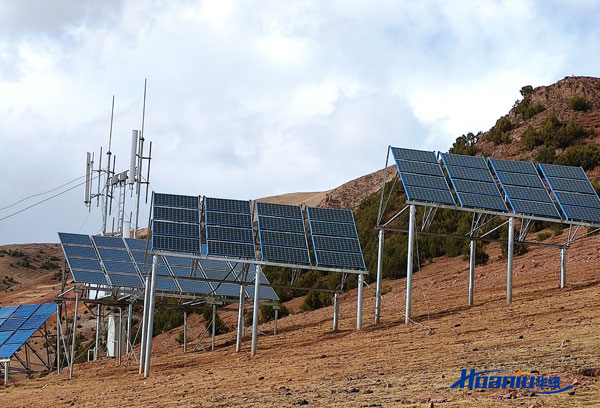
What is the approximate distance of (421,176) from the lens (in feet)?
110

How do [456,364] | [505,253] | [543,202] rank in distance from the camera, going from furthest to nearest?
[505,253] < [543,202] < [456,364]

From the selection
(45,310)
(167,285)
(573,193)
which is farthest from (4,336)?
(573,193)

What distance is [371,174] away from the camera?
99.5 m

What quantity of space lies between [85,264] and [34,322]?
18.5 feet

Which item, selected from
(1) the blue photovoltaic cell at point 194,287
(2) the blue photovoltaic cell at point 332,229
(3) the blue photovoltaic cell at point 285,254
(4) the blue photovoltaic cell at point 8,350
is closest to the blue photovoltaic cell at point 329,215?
(2) the blue photovoltaic cell at point 332,229

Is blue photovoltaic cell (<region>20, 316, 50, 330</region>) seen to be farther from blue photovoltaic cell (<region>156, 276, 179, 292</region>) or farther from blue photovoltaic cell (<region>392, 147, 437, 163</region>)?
blue photovoltaic cell (<region>392, 147, 437, 163</region>)

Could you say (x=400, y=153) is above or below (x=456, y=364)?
above

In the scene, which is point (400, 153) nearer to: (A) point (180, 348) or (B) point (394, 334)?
(B) point (394, 334)

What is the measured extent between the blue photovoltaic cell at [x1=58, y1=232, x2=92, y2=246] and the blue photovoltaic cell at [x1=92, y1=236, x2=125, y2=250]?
1.27ft

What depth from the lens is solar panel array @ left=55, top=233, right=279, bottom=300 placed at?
3594 cm

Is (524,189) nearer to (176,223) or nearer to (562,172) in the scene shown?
(562,172)

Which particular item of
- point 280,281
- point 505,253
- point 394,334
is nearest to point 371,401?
point 394,334

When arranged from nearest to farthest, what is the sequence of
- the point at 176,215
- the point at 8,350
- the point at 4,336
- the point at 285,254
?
the point at 176,215 → the point at 285,254 → the point at 8,350 → the point at 4,336

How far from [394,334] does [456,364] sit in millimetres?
8679
